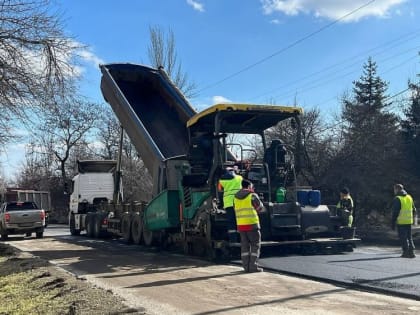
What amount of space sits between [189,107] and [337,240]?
19.9ft

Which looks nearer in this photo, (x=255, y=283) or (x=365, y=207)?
(x=255, y=283)

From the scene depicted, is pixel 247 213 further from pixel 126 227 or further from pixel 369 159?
pixel 369 159

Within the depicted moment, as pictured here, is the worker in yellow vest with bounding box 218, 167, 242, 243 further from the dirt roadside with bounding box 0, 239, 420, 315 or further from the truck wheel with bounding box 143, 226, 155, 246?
the truck wheel with bounding box 143, 226, 155, 246

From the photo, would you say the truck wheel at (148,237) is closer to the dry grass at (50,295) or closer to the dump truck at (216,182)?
the dump truck at (216,182)

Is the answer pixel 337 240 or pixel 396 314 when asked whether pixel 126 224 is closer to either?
pixel 337 240

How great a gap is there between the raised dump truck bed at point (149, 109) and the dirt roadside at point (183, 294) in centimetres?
460

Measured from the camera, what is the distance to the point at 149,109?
51.7ft

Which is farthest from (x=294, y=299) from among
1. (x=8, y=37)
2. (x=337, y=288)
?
(x=8, y=37)

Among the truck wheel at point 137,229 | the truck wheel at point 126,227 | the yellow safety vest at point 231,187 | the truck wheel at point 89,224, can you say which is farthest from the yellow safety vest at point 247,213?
the truck wheel at point 89,224

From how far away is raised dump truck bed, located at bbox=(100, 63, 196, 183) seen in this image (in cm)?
1427

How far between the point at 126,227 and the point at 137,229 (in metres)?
1.01

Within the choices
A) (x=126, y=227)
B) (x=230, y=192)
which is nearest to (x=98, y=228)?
(x=126, y=227)

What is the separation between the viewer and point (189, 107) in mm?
15266

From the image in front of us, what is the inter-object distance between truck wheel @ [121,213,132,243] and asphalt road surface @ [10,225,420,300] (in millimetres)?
6114
